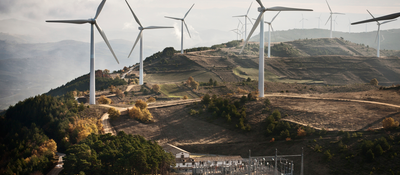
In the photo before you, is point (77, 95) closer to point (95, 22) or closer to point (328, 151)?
point (95, 22)

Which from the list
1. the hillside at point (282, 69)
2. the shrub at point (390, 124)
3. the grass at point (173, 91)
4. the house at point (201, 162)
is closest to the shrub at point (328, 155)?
the shrub at point (390, 124)

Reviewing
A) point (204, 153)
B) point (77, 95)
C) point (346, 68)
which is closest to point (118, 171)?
point (204, 153)

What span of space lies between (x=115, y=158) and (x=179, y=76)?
10170 cm

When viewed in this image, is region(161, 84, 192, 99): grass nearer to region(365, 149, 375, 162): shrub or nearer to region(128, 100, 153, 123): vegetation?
region(128, 100, 153, 123): vegetation

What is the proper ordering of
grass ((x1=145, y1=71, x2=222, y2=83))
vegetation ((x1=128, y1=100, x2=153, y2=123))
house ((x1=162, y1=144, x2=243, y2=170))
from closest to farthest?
house ((x1=162, y1=144, x2=243, y2=170)), vegetation ((x1=128, y1=100, x2=153, y2=123)), grass ((x1=145, y1=71, x2=222, y2=83))

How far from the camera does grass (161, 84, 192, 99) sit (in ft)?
381

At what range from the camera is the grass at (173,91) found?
116 meters

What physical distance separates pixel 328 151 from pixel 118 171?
111ft

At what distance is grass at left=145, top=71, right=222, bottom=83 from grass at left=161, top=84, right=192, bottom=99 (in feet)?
57.8

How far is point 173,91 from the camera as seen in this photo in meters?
121

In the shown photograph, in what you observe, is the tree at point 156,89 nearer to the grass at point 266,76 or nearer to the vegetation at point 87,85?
the vegetation at point 87,85

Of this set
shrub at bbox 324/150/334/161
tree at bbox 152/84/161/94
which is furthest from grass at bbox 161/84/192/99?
shrub at bbox 324/150/334/161

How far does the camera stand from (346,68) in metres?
150

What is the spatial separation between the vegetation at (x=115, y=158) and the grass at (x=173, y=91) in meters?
61.2
